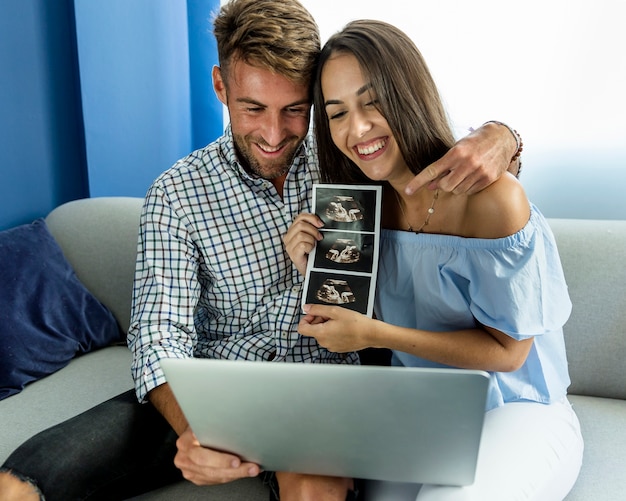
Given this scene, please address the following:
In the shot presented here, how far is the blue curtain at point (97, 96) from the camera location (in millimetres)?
1973

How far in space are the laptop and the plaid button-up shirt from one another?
0.47 metres

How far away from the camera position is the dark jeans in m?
1.15

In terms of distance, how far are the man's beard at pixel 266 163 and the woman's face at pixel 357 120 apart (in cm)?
16

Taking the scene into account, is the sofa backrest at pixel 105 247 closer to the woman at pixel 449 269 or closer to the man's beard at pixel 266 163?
the man's beard at pixel 266 163

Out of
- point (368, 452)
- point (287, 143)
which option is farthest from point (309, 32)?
point (368, 452)

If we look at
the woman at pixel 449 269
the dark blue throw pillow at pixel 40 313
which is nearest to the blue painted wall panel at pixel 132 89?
the dark blue throw pillow at pixel 40 313

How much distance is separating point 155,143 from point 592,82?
5.40 feet

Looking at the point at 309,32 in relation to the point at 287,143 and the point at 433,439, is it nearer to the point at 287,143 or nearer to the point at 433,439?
the point at 287,143

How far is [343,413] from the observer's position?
857 mm

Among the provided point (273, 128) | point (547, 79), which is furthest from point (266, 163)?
point (547, 79)

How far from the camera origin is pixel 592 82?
2.13m

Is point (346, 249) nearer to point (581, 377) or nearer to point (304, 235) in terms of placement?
point (304, 235)

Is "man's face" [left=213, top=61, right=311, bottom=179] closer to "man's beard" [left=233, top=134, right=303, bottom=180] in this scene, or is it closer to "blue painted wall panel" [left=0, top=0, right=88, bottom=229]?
"man's beard" [left=233, top=134, right=303, bottom=180]

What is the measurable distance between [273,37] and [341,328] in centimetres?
64
